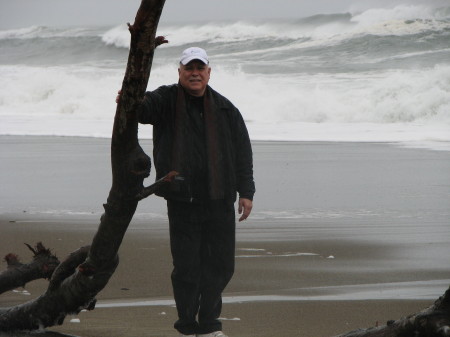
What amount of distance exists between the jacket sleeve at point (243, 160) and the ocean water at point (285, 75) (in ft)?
37.8

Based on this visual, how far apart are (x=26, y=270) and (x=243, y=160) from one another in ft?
4.04

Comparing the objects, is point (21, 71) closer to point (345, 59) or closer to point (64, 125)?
point (345, 59)

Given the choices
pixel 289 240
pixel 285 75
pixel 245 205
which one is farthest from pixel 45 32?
pixel 245 205

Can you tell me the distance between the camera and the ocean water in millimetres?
21125

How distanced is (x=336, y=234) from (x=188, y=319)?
3644 millimetres

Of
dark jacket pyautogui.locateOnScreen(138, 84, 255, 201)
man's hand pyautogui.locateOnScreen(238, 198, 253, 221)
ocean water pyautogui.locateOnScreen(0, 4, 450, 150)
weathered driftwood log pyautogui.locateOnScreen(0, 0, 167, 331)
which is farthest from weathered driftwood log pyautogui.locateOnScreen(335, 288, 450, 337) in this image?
ocean water pyautogui.locateOnScreen(0, 4, 450, 150)

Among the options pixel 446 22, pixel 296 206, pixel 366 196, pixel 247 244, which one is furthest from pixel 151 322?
pixel 446 22

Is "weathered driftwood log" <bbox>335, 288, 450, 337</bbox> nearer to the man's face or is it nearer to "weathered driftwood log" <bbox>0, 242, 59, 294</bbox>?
"weathered driftwood log" <bbox>0, 242, 59, 294</bbox>

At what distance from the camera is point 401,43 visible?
37875 mm

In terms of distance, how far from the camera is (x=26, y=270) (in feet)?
13.6

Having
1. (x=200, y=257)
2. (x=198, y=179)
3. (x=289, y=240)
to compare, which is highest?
(x=198, y=179)

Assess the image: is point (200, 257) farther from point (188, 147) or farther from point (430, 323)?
Answer: point (430, 323)

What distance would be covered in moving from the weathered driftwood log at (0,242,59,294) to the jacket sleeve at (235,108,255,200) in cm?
107

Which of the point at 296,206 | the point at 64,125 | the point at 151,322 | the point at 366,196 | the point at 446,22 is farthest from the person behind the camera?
the point at 446,22
